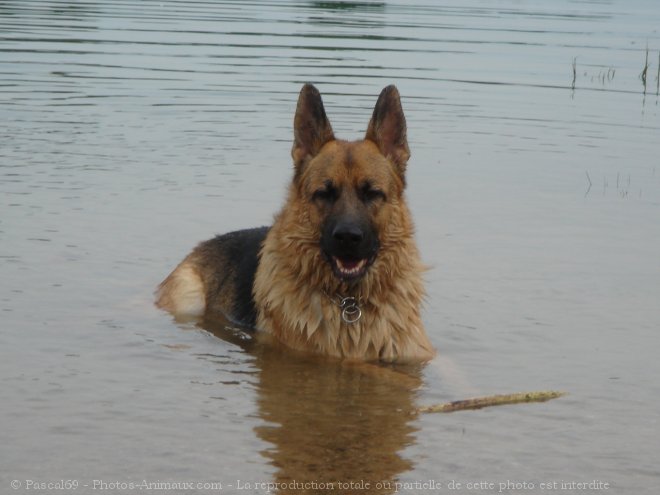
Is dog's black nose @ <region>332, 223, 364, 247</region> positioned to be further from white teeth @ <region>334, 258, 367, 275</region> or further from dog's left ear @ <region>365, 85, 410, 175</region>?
dog's left ear @ <region>365, 85, 410, 175</region>

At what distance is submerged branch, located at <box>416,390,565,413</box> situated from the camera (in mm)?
7070

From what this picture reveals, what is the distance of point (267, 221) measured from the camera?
12.6 m

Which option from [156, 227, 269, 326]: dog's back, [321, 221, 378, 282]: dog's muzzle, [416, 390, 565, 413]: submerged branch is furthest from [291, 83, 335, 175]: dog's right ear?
[416, 390, 565, 413]: submerged branch

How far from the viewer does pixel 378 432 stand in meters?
6.64

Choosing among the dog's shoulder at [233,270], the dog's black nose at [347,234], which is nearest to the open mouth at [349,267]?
the dog's black nose at [347,234]

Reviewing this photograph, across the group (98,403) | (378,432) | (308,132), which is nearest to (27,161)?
(308,132)

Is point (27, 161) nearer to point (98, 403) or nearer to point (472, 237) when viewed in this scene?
point (472, 237)

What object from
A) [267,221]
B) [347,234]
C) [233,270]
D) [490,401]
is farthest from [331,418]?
[267,221]

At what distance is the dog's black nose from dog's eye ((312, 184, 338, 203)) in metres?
0.34

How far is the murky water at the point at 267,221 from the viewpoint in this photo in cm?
618

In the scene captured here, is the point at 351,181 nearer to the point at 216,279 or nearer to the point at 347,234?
the point at 347,234

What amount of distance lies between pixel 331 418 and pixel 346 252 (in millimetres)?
1418

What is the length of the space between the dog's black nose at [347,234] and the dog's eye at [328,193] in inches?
13.3

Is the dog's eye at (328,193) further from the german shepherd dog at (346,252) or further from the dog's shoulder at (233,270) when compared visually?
the dog's shoulder at (233,270)
